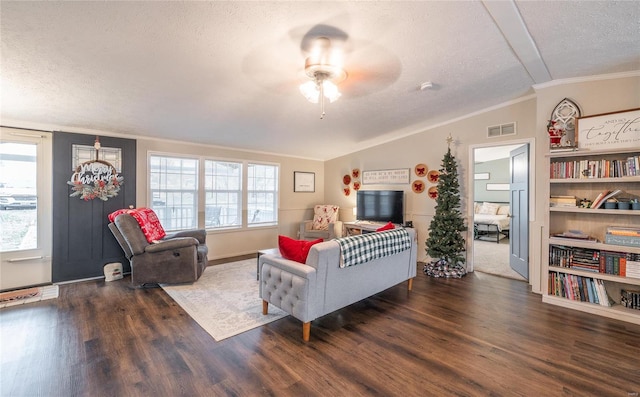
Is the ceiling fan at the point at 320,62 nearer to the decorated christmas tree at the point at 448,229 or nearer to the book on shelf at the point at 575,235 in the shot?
the decorated christmas tree at the point at 448,229

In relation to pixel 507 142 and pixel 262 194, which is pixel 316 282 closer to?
pixel 507 142

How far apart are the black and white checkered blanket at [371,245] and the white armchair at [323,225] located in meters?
2.43

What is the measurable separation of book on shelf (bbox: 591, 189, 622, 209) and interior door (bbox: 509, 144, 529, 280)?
0.94 metres

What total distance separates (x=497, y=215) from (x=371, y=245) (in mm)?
6808

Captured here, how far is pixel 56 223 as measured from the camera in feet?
12.4

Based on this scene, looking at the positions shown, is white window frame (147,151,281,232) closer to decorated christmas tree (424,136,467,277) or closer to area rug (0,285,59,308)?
area rug (0,285,59,308)

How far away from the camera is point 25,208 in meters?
3.62

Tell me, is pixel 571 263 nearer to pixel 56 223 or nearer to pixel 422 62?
pixel 422 62

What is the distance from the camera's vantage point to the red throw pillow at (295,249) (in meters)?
2.57

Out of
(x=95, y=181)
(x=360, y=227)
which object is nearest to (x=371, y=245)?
(x=360, y=227)

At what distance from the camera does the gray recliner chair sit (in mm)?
3586

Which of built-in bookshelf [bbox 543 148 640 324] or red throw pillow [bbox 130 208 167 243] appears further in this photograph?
red throw pillow [bbox 130 208 167 243]

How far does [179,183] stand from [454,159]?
4903 mm

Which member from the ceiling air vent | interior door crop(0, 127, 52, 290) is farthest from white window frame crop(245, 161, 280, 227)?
the ceiling air vent
